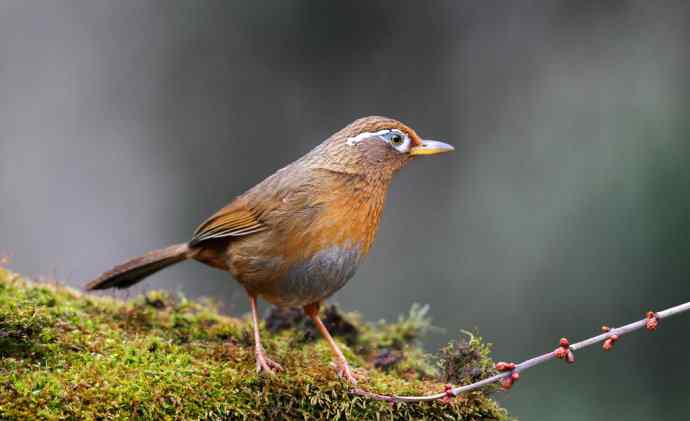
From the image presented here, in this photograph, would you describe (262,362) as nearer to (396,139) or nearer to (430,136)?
(396,139)

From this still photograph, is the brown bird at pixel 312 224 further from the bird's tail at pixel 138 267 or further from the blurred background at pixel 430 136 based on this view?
the blurred background at pixel 430 136

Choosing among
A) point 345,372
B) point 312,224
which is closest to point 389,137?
point 312,224

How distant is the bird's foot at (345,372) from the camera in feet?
12.8

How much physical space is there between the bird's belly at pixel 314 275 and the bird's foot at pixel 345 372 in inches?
15.4

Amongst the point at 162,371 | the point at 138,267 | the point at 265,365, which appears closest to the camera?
the point at 162,371

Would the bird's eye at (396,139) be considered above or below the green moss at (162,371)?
above

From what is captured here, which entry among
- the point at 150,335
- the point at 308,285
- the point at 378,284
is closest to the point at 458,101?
the point at 378,284

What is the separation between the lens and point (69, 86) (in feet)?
25.3

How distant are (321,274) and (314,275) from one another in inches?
1.5

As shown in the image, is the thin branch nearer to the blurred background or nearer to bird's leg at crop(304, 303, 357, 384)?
bird's leg at crop(304, 303, 357, 384)

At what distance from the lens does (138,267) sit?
4934 mm

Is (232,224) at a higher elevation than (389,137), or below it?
below

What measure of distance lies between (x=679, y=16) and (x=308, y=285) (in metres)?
3.57

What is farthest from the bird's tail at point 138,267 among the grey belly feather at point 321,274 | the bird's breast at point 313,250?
the grey belly feather at point 321,274
